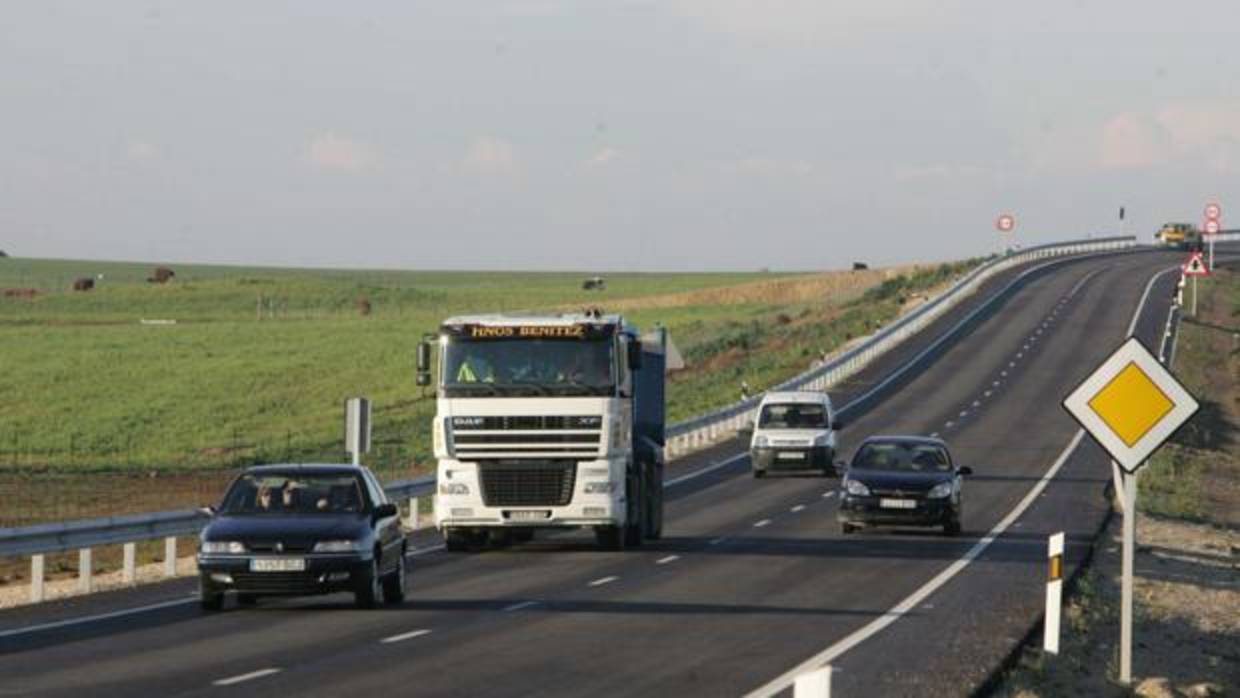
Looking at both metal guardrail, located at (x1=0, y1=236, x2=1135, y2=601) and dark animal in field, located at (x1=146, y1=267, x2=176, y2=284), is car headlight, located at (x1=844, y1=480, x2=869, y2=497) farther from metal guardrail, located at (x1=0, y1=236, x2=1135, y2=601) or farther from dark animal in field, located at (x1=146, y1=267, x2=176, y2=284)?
dark animal in field, located at (x1=146, y1=267, x2=176, y2=284)

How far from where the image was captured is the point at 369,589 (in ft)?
84.8

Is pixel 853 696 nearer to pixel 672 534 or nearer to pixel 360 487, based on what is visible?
pixel 360 487

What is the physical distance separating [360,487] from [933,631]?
19.3 feet

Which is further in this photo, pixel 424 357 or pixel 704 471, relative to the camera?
pixel 704 471

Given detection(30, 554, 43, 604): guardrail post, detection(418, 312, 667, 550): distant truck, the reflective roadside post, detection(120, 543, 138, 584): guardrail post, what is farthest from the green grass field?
the reflective roadside post

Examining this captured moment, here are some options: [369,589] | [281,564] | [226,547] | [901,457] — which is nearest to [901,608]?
[369,589]

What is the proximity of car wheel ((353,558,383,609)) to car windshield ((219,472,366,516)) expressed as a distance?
2.04ft

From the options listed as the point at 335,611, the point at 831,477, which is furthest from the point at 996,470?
the point at 335,611

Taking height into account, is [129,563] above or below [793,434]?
below

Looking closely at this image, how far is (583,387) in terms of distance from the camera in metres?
34.3

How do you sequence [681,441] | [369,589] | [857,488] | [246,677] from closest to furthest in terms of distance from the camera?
[246,677] < [369,589] < [857,488] < [681,441]

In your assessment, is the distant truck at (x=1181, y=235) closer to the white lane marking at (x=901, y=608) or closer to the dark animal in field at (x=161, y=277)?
the dark animal in field at (x=161, y=277)

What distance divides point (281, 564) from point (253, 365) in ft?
266

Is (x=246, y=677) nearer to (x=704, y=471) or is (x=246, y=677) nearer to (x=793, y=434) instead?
(x=793, y=434)
